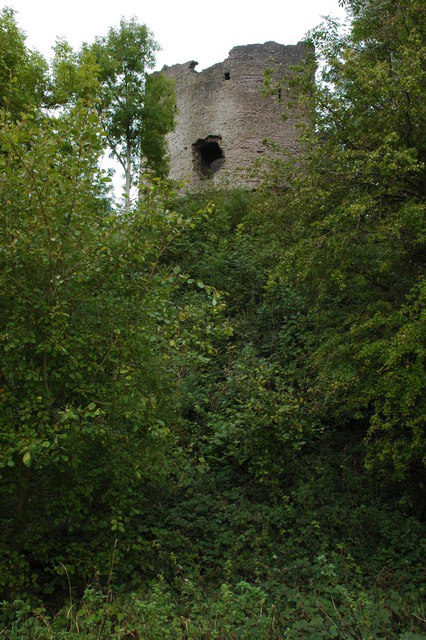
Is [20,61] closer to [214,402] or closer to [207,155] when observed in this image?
[207,155]

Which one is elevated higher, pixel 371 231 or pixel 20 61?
pixel 20 61

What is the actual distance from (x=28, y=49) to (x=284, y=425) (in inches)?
424

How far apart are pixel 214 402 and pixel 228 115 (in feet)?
42.5

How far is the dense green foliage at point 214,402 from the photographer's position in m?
4.10

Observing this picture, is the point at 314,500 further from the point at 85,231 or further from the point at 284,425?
the point at 85,231

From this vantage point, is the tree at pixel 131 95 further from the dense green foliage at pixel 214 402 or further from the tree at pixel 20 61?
the dense green foliage at pixel 214 402

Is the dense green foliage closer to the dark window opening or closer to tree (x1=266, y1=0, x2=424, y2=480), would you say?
tree (x1=266, y1=0, x2=424, y2=480)

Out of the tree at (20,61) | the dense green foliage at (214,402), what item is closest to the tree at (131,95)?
the tree at (20,61)

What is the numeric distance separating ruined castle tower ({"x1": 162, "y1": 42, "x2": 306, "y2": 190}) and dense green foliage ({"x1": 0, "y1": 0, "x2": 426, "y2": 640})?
33.3 ft

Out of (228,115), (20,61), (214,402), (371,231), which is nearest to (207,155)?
(228,115)

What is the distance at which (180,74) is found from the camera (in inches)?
770

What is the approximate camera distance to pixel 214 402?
8203 millimetres

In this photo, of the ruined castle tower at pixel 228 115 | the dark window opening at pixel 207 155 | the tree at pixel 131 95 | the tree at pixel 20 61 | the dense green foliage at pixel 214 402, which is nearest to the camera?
the dense green foliage at pixel 214 402

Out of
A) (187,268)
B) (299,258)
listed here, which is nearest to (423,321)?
(299,258)
